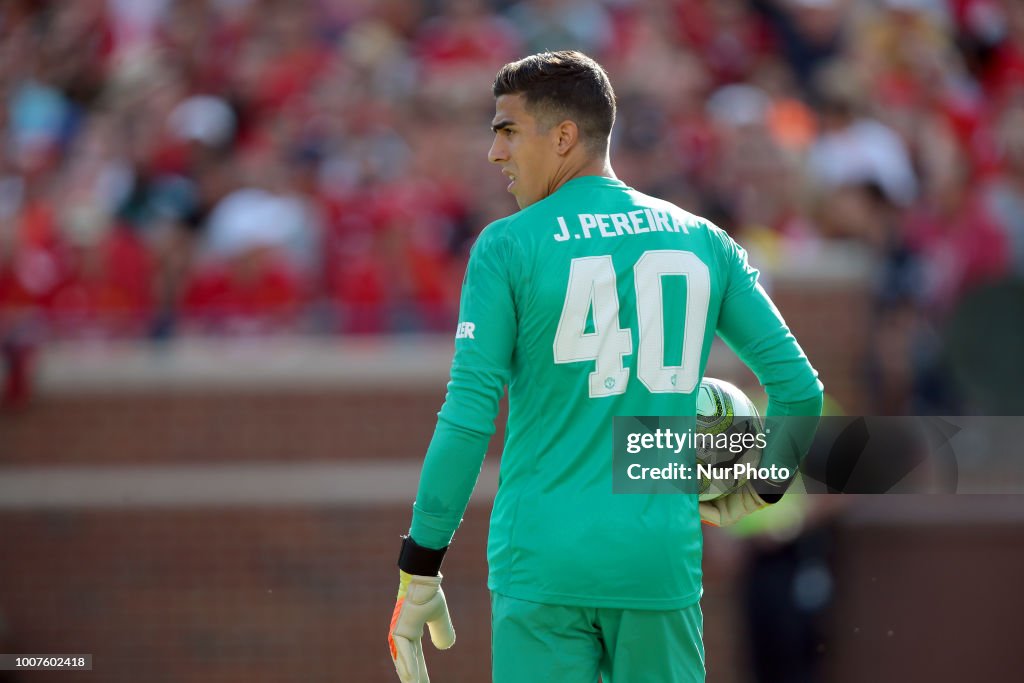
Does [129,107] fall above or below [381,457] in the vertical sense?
above

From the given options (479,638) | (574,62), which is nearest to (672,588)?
(574,62)

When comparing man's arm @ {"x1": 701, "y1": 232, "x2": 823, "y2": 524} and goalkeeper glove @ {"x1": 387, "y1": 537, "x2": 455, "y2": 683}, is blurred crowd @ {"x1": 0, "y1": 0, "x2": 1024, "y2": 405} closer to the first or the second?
man's arm @ {"x1": 701, "y1": 232, "x2": 823, "y2": 524}

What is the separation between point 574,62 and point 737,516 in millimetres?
1388

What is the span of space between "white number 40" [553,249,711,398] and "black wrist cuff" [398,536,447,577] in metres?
0.59

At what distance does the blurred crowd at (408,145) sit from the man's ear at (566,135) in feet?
16.2

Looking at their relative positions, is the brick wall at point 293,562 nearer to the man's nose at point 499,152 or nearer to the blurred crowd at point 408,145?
the blurred crowd at point 408,145

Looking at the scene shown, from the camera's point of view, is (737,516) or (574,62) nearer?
(574,62)

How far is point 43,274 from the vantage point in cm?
909

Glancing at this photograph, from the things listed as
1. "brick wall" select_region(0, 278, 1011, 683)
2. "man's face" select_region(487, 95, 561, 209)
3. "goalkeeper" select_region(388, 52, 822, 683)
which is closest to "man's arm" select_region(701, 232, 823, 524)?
"goalkeeper" select_region(388, 52, 822, 683)

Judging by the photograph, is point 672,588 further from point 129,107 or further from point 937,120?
point 129,107

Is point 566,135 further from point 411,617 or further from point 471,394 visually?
point 411,617


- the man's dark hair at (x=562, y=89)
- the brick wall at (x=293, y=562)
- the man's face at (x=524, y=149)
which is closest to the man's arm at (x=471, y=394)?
the man's face at (x=524, y=149)

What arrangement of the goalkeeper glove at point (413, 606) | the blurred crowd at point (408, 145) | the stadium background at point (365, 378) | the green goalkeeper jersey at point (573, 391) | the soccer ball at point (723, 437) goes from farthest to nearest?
the blurred crowd at point (408, 145) < the stadium background at point (365, 378) < the soccer ball at point (723, 437) < the goalkeeper glove at point (413, 606) < the green goalkeeper jersey at point (573, 391)

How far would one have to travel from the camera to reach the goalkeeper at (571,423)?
3.34 m
